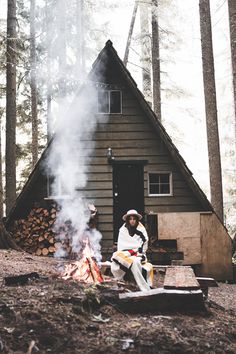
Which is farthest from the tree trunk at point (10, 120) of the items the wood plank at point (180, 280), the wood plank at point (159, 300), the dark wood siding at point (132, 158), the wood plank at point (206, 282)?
the wood plank at point (159, 300)

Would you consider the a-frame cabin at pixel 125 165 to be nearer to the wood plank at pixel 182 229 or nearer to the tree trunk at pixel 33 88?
the wood plank at pixel 182 229

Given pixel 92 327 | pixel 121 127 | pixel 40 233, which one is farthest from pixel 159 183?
pixel 92 327

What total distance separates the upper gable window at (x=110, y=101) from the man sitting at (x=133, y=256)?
240 inches

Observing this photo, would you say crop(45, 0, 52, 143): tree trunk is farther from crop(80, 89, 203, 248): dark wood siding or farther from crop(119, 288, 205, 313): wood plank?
crop(119, 288, 205, 313): wood plank

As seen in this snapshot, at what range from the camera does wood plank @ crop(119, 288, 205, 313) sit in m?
4.98

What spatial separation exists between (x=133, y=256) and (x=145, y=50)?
15913 mm

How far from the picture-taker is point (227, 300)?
26.7ft

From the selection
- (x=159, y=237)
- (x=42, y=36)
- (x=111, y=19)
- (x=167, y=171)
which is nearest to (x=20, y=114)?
(x=42, y=36)

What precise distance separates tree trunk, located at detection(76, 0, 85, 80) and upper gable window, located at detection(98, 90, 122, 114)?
28.8 ft

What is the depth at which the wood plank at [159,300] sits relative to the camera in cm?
498

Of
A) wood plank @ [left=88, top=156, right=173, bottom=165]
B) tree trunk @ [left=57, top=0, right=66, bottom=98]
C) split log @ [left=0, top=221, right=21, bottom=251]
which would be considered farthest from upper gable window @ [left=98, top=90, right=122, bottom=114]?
tree trunk @ [left=57, top=0, right=66, bottom=98]

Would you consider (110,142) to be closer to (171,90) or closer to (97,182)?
(97,182)

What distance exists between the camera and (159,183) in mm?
12664

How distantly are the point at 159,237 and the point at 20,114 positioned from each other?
11968mm
